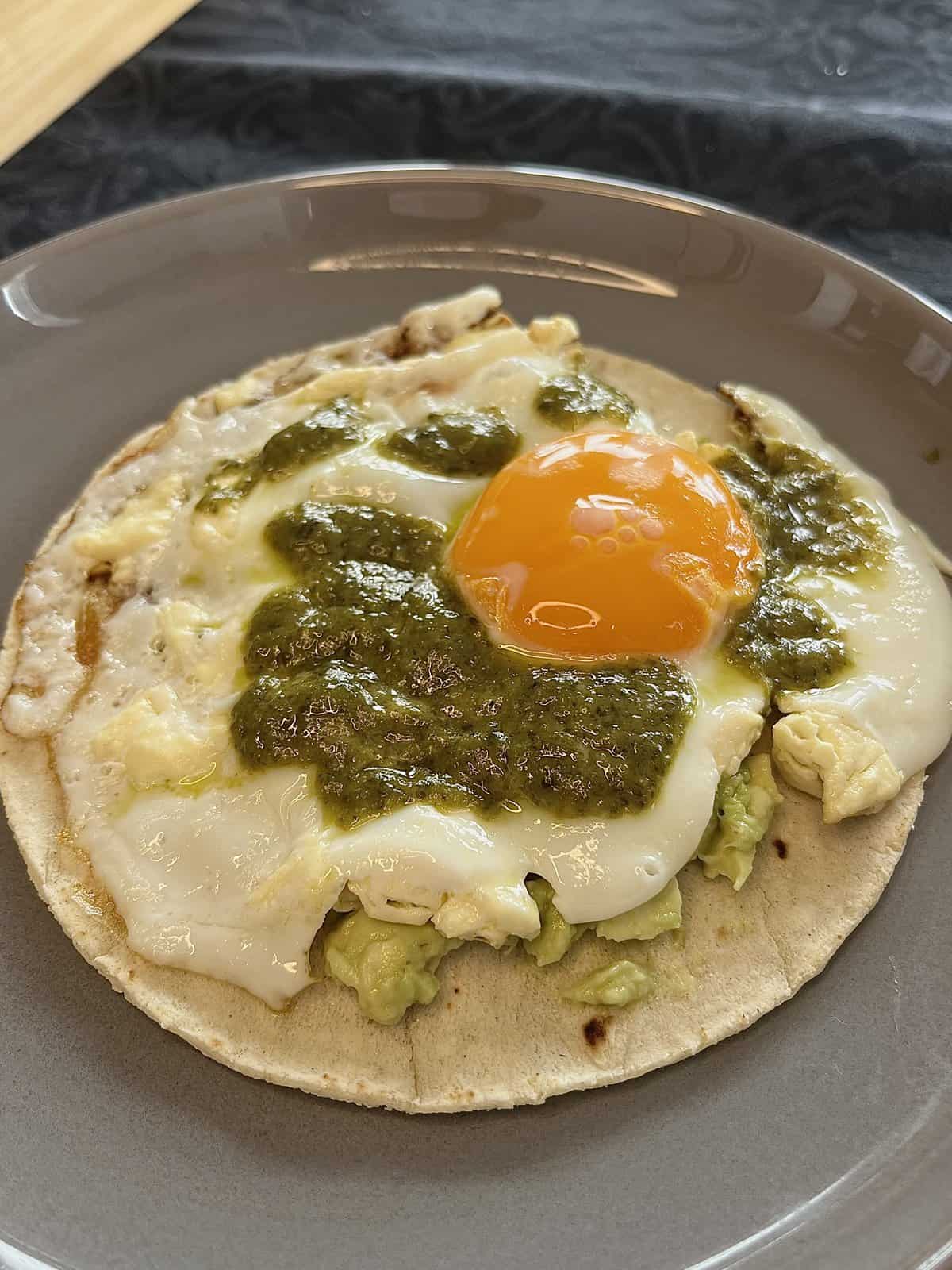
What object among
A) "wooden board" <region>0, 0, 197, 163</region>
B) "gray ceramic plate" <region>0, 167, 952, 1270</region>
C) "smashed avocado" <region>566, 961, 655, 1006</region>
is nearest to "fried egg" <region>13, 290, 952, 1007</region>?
"smashed avocado" <region>566, 961, 655, 1006</region>

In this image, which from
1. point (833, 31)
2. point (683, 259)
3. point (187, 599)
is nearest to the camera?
point (187, 599)

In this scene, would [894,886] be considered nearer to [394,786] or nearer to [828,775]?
[828,775]

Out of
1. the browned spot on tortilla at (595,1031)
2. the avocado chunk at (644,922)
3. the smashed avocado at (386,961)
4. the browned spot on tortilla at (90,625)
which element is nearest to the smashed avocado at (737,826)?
the avocado chunk at (644,922)

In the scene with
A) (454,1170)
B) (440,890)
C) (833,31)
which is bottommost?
(454,1170)

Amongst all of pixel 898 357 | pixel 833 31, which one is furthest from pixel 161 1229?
pixel 833 31

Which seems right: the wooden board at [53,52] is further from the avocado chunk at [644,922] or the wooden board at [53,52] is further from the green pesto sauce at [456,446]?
the avocado chunk at [644,922]
